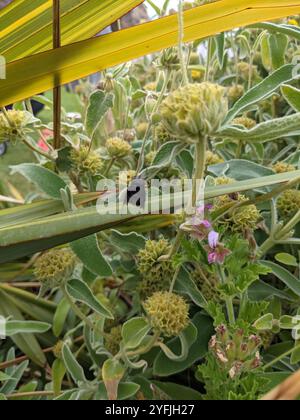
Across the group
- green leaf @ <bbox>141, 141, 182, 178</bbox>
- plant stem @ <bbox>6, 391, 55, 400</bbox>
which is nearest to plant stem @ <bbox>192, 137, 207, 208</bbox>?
green leaf @ <bbox>141, 141, 182, 178</bbox>

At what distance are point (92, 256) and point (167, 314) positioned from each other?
9cm

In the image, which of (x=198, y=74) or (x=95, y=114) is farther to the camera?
(x=198, y=74)

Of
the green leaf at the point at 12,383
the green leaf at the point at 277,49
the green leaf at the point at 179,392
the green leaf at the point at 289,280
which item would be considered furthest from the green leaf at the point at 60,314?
the green leaf at the point at 277,49

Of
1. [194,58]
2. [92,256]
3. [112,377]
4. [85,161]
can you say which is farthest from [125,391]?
[194,58]

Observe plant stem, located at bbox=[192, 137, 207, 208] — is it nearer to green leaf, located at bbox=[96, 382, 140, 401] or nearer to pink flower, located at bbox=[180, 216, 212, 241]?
pink flower, located at bbox=[180, 216, 212, 241]

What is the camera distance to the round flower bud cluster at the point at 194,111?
352 millimetres

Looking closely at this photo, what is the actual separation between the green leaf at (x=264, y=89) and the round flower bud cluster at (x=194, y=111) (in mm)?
151

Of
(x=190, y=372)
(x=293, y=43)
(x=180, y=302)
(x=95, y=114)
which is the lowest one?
(x=190, y=372)

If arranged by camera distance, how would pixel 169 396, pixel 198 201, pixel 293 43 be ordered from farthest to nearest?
pixel 293 43, pixel 169 396, pixel 198 201

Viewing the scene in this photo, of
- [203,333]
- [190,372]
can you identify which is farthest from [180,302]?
[190,372]

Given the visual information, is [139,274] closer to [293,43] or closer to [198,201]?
[198,201]

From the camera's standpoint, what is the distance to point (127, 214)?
1.62 ft

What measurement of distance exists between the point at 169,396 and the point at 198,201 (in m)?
0.22

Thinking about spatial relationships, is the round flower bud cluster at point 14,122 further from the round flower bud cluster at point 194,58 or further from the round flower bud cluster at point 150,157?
the round flower bud cluster at point 194,58
